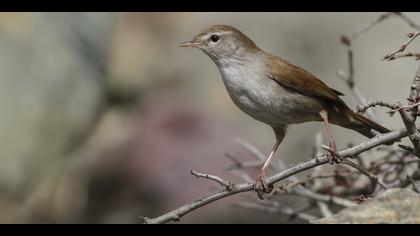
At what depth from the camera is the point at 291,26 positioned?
11562mm

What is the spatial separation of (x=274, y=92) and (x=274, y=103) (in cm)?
10

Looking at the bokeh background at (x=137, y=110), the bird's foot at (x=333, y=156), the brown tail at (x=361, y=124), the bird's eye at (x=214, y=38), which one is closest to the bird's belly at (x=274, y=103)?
the brown tail at (x=361, y=124)

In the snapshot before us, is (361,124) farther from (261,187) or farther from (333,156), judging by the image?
(333,156)

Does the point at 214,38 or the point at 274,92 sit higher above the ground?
the point at 214,38

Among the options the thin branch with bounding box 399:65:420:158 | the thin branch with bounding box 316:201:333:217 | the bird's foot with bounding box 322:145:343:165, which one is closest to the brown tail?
the thin branch with bounding box 316:201:333:217

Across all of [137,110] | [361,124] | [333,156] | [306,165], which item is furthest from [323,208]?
[137,110]

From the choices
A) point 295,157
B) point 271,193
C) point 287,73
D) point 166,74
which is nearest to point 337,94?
point 287,73

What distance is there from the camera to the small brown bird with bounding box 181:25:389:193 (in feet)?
17.0

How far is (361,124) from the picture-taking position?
17.5 ft

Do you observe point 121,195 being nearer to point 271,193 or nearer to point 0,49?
point 0,49

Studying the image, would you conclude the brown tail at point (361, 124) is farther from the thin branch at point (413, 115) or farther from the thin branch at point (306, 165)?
the thin branch at point (413, 115)

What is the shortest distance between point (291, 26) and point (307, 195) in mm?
6502
